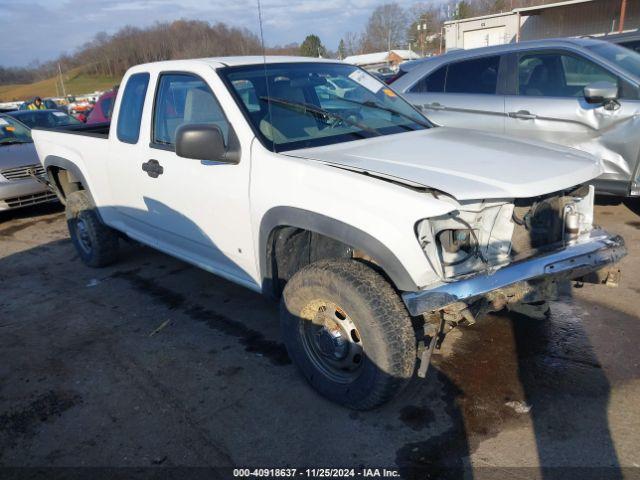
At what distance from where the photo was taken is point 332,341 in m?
3.01

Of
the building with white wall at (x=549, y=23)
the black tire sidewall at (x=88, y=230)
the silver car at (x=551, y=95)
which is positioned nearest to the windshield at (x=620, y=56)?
the silver car at (x=551, y=95)

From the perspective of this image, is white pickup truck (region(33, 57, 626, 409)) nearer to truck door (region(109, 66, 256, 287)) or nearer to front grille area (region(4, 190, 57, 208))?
truck door (region(109, 66, 256, 287))

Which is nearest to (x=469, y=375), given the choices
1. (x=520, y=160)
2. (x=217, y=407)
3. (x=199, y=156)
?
(x=520, y=160)

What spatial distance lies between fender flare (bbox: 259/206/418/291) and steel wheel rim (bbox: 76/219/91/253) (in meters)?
3.19

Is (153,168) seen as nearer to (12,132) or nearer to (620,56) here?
(620,56)

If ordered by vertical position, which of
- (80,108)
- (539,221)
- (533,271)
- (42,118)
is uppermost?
(42,118)

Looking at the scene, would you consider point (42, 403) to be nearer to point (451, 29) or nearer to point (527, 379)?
point (527, 379)

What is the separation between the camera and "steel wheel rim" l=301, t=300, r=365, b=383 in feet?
9.57

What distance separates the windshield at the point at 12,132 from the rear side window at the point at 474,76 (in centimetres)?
691

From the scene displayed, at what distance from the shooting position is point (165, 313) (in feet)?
14.8

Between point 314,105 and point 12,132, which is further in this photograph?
point 12,132

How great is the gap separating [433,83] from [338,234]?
4.54 metres

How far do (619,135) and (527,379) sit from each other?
10.3 ft

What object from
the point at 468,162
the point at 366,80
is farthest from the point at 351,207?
the point at 366,80
